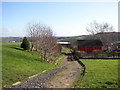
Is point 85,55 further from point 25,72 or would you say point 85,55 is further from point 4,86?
point 4,86

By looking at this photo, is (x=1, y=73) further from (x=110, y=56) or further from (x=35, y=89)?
(x=110, y=56)

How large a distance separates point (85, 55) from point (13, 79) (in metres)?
20.4

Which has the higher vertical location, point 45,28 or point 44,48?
point 45,28

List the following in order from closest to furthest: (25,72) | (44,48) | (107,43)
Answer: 1. (25,72)
2. (44,48)
3. (107,43)

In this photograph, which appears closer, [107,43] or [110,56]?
[110,56]

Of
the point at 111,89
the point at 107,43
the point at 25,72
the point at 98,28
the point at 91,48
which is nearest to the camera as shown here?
the point at 111,89

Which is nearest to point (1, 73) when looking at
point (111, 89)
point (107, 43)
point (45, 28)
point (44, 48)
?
point (111, 89)

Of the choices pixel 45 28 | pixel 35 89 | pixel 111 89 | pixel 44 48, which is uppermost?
pixel 45 28

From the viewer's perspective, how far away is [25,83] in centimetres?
1235

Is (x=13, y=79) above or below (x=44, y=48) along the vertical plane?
below

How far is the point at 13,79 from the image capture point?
1264 cm

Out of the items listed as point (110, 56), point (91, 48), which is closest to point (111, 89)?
point (110, 56)

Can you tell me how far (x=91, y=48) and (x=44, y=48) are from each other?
2365 centimetres

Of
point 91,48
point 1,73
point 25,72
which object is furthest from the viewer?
point 91,48
